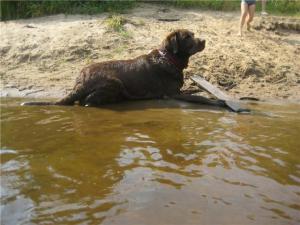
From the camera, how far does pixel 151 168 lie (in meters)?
5.02

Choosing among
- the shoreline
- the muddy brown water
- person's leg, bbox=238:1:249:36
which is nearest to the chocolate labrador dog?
the shoreline

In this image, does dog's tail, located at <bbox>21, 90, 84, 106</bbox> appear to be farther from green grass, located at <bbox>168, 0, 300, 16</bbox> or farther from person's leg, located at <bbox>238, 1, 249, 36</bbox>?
green grass, located at <bbox>168, 0, 300, 16</bbox>

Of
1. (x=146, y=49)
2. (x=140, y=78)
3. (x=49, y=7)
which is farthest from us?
(x=49, y=7)

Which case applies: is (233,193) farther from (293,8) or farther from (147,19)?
(293,8)

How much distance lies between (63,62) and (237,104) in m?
3.92

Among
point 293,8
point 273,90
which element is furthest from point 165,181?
point 293,8

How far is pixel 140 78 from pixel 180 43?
0.86 m

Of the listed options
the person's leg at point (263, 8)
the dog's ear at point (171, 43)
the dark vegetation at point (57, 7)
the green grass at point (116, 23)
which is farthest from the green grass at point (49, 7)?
the dog's ear at point (171, 43)

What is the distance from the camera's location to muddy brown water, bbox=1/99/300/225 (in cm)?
409

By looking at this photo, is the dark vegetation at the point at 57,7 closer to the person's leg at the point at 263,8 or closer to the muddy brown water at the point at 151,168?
the person's leg at the point at 263,8

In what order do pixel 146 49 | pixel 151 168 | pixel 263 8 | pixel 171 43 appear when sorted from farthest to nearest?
pixel 263 8 → pixel 146 49 → pixel 171 43 → pixel 151 168

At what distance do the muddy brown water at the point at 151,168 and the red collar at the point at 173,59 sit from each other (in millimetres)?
1377

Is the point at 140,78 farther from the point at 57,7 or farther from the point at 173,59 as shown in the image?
the point at 57,7

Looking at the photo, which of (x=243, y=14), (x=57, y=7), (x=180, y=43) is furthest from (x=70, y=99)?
(x=57, y=7)
